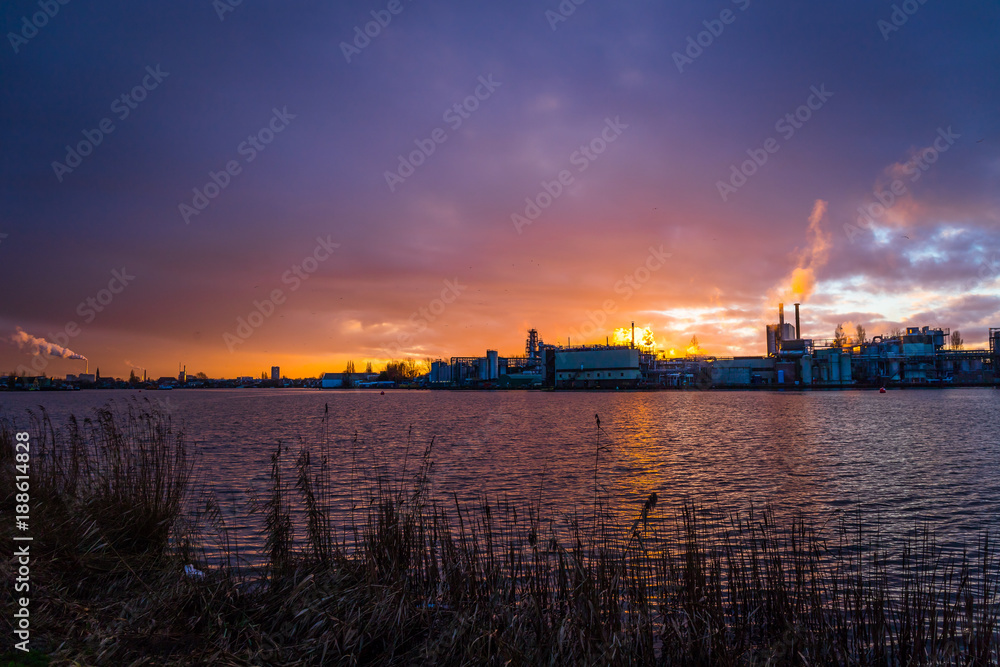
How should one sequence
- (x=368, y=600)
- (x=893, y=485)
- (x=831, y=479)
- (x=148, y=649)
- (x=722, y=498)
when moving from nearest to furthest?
1. (x=148, y=649)
2. (x=368, y=600)
3. (x=722, y=498)
4. (x=893, y=485)
5. (x=831, y=479)

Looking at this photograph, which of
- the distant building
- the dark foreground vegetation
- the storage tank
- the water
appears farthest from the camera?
the storage tank

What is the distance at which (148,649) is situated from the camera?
548 centimetres

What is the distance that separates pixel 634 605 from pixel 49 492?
1096 cm

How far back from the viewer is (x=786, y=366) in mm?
160125

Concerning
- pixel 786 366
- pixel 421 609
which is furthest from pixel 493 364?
pixel 421 609

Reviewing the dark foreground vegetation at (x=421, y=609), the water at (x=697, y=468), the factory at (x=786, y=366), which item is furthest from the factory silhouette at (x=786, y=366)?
the dark foreground vegetation at (x=421, y=609)

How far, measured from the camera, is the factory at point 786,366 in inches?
5965

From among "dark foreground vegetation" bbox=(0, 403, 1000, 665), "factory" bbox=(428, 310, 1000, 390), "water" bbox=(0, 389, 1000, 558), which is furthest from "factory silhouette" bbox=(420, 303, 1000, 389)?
"dark foreground vegetation" bbox=(0, 403, 1000, 665)

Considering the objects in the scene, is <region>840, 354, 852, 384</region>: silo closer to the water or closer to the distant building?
the distant building

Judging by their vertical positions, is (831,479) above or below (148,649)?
below

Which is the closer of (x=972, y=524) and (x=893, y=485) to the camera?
(x=972, y=524)

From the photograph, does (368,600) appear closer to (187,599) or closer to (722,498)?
(187,599)

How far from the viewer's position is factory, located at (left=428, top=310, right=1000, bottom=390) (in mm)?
151500

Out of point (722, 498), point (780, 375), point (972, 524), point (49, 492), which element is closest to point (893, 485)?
point (972, 524)
